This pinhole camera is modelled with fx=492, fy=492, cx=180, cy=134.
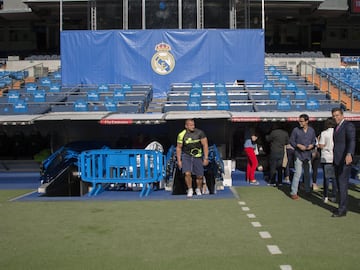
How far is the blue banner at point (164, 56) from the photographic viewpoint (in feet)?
64.6

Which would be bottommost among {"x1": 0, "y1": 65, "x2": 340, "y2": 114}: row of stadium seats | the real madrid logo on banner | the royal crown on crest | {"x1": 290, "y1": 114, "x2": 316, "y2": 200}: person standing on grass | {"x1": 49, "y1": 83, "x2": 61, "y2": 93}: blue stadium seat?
{"x1": 290, "y1": 114, "x2": 316, "y2": 200}: person standing on grass

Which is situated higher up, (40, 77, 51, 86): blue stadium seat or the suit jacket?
(40, 77, 51, 86): blue stadium seat

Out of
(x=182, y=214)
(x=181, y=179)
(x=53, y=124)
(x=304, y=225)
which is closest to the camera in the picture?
(x=304, y=225)

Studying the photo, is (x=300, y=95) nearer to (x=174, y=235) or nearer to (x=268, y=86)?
(x=268, y=86)

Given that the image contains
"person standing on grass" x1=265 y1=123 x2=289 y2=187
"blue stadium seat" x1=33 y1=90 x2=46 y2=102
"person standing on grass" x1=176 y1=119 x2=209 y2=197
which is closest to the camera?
"person standing on grass" x1=176 y1=119 x2=209 y2=197

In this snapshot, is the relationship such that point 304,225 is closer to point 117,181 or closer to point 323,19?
point 117,181

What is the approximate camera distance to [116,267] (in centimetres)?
618

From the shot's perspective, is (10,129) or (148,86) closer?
(10,129)

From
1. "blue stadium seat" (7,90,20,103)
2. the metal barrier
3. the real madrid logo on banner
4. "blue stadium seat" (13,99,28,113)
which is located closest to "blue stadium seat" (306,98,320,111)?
the real madrid logo on banner

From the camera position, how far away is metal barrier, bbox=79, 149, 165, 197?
1146cm

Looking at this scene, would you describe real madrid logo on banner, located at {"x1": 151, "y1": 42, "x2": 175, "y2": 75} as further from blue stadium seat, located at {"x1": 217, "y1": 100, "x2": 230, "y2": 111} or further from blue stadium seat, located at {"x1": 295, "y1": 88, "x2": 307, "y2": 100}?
blue stadium seat, located at {"x1": 295, "y1": 88, "x2": 307, "y2": 100}

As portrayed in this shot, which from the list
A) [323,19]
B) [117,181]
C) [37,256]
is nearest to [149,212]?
[117,181]

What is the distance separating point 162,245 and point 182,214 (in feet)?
6.74

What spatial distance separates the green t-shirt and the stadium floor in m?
0.99
